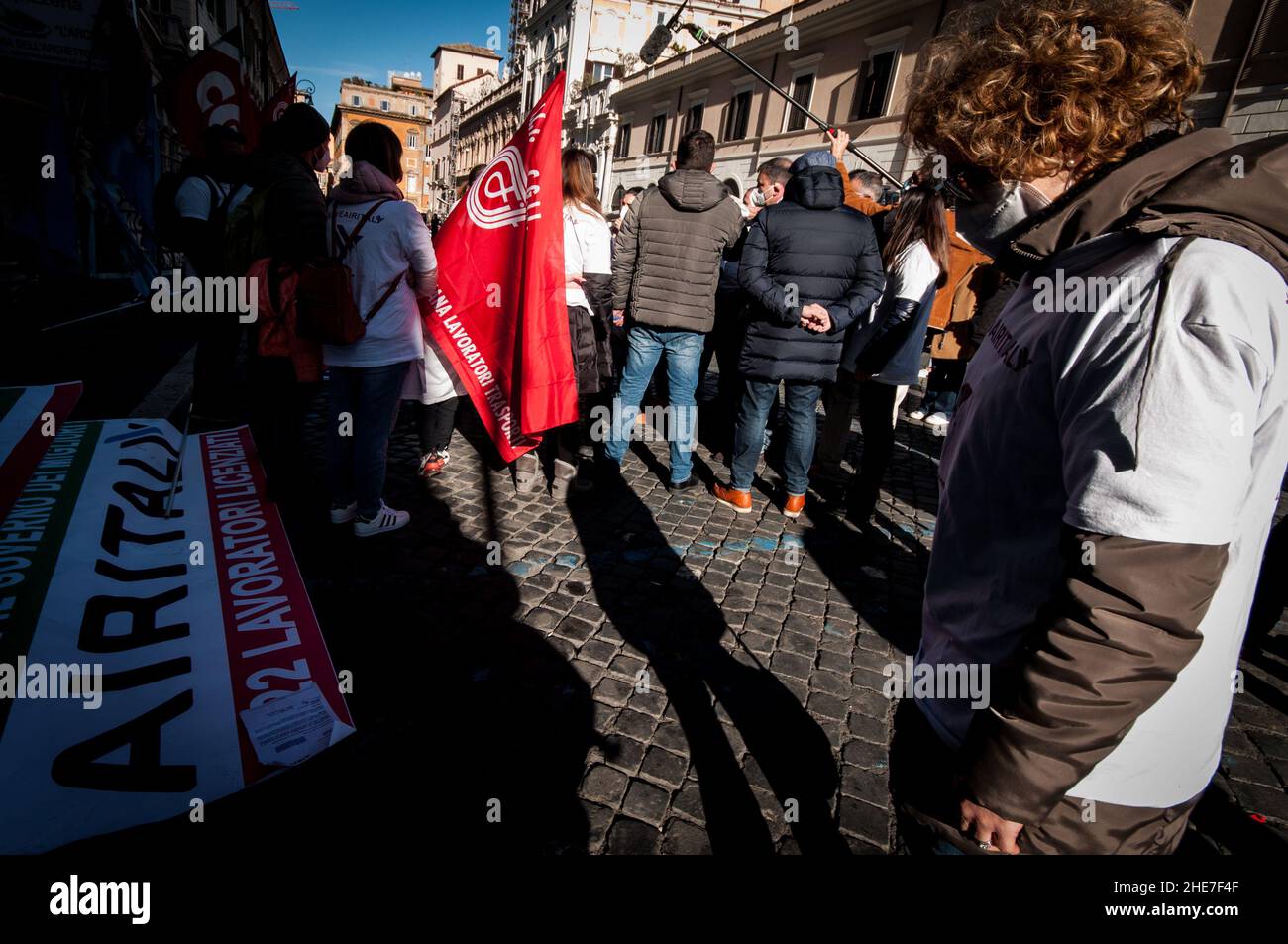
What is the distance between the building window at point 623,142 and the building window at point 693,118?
5.71 meters

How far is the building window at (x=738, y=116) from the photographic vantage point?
23875mm

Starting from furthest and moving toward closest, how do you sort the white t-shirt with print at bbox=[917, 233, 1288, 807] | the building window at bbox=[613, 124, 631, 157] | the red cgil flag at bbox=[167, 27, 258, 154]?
the building window at bbox=[613, 124, 631, 157], the red cgil flag at bbox=[167, 27, 258, 154], the white t-shirt with print at bbox=[917, 233, 1288, 807]

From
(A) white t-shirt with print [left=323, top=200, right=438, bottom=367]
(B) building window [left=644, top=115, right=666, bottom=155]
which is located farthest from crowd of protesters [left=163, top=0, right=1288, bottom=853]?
(B) building window [left=644, top=115, right=666, bottom=155]

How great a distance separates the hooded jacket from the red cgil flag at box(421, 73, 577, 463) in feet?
9.65

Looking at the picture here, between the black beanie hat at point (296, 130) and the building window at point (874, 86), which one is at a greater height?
the building window at point (874, 86)

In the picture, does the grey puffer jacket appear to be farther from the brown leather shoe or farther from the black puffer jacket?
the brown leather shoe

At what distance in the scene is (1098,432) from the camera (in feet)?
2.66

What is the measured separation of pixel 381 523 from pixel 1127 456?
3503mm

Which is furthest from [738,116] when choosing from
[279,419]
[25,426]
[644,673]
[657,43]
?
Answer: [644,673]

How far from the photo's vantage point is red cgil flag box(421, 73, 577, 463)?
3586 mm

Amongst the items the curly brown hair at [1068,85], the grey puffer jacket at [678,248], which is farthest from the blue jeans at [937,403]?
the curly brown hair at [1068,85]

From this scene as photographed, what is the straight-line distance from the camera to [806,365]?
402 centimetres

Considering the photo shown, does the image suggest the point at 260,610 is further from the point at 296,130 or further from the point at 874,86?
the point at 874,86

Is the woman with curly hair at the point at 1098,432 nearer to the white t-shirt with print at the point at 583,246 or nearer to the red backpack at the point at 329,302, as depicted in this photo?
the red backpack at the point at 329,302
